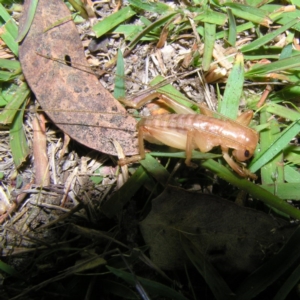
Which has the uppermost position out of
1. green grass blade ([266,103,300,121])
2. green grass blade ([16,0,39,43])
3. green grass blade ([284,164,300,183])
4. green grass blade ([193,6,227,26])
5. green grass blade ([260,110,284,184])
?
green grass blade ([16,0,39,43])

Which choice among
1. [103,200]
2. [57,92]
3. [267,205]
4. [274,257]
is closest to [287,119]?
[267,205]

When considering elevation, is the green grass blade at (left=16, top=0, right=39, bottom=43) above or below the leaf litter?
above

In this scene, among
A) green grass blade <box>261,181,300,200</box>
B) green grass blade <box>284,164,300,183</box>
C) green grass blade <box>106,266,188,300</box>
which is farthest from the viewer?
green grass blade <box>284,164,300,183</box>

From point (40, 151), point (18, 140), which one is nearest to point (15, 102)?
point (18, 140)

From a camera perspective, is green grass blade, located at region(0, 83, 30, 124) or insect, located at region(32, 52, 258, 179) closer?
insect, located at region(32, 52, 258, 179)

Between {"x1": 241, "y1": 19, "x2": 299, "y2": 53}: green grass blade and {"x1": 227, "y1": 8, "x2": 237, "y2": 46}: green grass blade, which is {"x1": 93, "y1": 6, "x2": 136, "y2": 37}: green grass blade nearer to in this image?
{"x1": 227, "y1": 8, "x2": 237, "y2": 46}: green grass blade

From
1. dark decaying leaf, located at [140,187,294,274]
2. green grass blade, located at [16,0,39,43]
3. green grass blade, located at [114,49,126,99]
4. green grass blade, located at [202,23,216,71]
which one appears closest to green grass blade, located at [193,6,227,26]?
green grass blade, located at [202,23,216,71]

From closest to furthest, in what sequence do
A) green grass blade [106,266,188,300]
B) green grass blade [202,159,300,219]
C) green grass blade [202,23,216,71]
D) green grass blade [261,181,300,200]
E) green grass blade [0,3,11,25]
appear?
green grass blade [106,266,188,300]
green grass blade [202,159,300,219]
green grass blade [261,181,300,200]
green grass blade [202,23,216,71]
green grass blade [0,3,11,25]
